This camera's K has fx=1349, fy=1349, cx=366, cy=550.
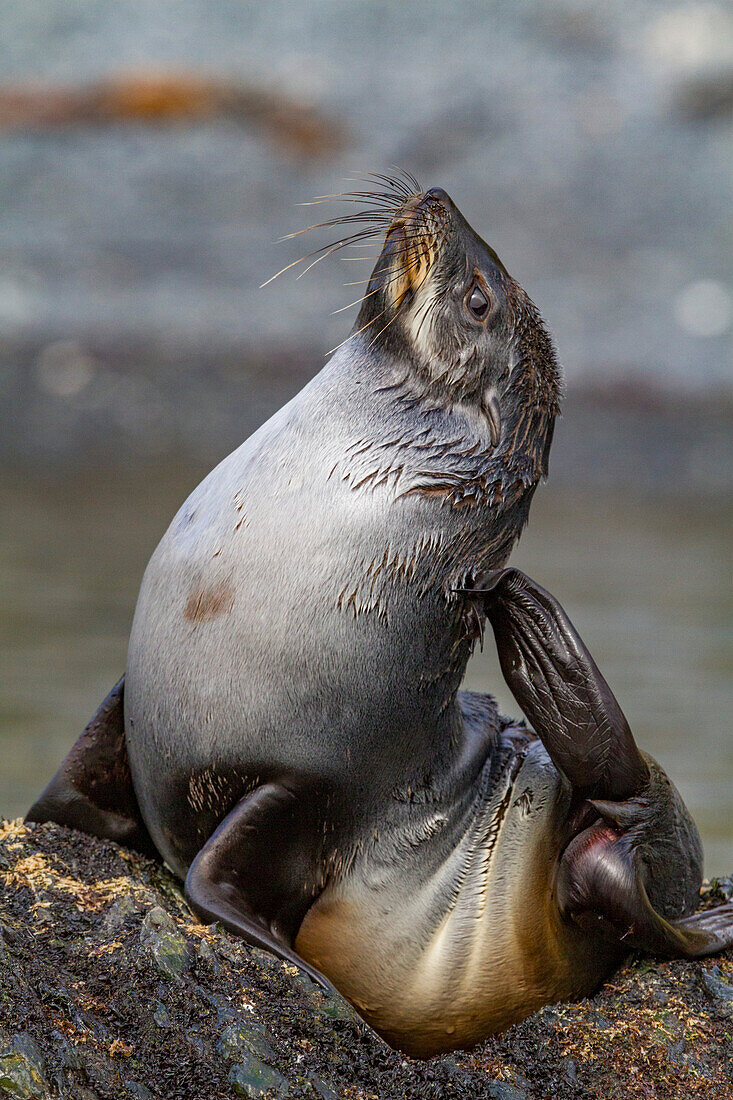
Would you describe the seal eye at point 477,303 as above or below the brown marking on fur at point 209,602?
above

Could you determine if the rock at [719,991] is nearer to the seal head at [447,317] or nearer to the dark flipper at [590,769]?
the dark flipper at [590,769]

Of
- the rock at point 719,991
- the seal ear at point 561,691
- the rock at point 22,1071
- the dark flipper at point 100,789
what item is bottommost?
the rock at point 22,1071

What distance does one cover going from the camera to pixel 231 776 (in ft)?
6.79

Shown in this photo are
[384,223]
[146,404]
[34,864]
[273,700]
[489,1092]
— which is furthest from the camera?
[146,404]

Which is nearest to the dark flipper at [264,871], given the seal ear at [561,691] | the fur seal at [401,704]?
the fur seal at [401,704]

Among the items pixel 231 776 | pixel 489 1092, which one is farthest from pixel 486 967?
pixel 231 776

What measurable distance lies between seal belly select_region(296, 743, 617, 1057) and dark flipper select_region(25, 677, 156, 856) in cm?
43

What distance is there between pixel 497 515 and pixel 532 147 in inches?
562

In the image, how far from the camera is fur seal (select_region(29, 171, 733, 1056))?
2066 millimetres

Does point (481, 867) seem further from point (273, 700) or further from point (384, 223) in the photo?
point (384, 223)

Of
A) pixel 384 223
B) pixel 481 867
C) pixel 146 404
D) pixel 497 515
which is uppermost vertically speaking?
pixel 146 404

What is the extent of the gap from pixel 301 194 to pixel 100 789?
14038mm

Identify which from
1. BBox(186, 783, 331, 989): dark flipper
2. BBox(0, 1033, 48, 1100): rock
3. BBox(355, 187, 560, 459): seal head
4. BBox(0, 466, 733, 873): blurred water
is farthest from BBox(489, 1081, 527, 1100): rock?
BBox(0, 466, 733, 873): blurred water

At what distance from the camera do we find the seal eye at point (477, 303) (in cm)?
229
